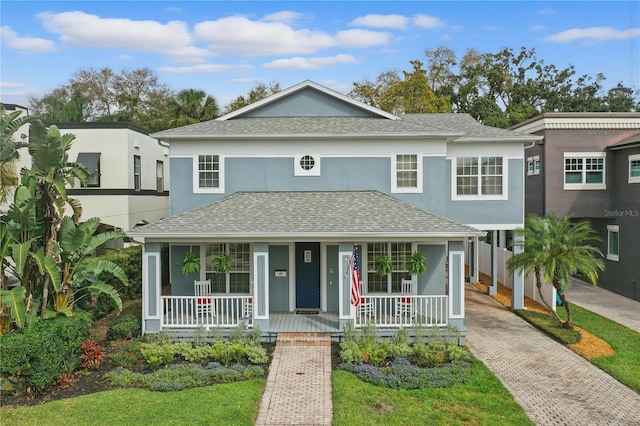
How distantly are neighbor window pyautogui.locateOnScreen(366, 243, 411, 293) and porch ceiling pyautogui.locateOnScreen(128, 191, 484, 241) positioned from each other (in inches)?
52.1

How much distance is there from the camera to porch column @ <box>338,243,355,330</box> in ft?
46.5

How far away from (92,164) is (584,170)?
72.0 ft

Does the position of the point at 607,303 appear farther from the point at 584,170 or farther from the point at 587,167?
the point at 587,167

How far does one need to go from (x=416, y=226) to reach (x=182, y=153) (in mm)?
8362

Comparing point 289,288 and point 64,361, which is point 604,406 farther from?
point 64,361

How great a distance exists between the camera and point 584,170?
871 inches

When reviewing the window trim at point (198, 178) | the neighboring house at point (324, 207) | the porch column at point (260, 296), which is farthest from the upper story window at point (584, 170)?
the window trim at point (198, 178)

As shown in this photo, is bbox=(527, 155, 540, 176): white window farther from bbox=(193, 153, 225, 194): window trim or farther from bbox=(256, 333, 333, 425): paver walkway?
bbox=(193, 153, 225, 194): window trim

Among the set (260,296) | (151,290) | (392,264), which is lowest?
(260,296)

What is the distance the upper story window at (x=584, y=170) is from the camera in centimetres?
2203

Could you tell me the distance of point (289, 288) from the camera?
16.2 m

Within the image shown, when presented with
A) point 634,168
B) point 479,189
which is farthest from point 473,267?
point 634,168

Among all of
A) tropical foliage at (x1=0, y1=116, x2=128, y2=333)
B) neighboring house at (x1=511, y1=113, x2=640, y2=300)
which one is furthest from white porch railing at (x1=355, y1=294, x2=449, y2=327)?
neighboring house at (x1=511, y1=113, x2=640, y2=300)

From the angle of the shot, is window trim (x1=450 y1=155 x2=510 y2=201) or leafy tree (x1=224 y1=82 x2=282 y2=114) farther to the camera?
leafy tree (x1=224 y1=82 x2=282 y2=114)
